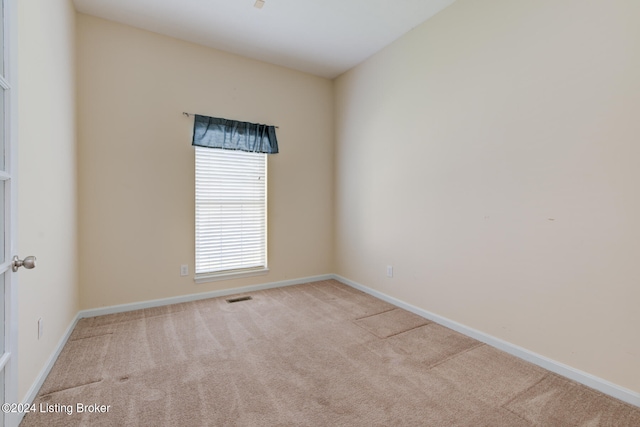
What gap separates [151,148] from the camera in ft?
10.6

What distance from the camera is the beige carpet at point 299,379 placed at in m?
1.64

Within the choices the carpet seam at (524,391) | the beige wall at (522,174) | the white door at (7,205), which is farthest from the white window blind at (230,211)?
the carpet seam at (524,391)

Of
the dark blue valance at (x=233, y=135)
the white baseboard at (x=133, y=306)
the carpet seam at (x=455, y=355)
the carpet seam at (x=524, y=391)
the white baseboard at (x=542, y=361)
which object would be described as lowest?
the carpet seam at (x=524, y=391)

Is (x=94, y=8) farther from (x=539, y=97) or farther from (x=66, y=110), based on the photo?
(x=539, y=97)

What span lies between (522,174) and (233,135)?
9.92 feet

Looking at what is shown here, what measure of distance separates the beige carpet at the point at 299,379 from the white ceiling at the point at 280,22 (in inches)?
120

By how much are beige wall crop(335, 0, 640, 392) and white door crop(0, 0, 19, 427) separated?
2.95 m

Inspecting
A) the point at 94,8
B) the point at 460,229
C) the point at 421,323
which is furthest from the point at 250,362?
the point at 94,8

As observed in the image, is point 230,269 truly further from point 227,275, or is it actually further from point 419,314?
point 419,314

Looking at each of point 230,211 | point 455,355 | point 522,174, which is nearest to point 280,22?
point 230,211

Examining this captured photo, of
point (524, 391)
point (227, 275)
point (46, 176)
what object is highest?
point (46, 176)

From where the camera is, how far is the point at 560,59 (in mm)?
2025

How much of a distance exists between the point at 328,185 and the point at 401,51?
198 centimetres

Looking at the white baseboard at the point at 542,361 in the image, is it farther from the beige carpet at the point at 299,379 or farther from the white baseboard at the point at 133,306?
the white baseboard at the point at 133,306
